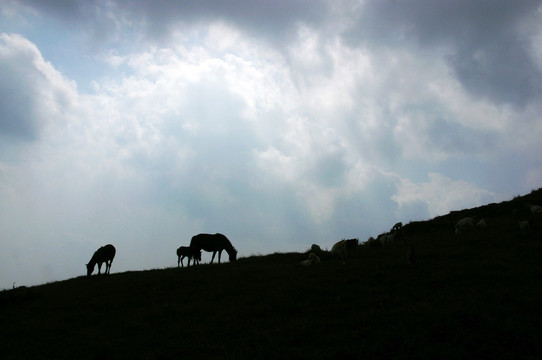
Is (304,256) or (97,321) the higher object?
(304,256)

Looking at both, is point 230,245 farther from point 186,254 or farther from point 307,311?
point 307,311

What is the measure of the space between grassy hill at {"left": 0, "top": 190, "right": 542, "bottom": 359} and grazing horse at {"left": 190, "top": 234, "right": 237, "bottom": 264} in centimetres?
968

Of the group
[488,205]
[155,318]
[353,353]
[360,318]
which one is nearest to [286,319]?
[360,318]

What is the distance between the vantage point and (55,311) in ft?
62.9

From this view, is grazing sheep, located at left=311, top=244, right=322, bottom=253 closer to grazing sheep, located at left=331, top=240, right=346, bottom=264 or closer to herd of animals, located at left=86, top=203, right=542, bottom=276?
herd of animals, located at left=86, top=203, right=542, bottom=276

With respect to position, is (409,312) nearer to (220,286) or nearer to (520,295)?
(520,295)

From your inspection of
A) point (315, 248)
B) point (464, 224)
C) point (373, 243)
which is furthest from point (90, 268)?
point (464, 224)

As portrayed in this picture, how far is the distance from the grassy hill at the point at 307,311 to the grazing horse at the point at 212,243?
9.68 metres

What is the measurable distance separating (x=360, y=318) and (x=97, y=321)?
35.7 ft

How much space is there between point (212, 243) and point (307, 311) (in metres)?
21.0

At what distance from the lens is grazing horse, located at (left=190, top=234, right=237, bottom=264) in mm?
34156

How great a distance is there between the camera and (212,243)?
34.4 meters

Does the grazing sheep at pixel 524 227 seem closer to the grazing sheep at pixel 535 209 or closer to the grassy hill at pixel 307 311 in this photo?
the grassy hill at pixel 307 311

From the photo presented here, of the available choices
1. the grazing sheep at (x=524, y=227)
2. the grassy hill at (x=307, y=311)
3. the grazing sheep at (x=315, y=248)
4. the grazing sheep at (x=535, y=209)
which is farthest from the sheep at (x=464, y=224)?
the grazing sheep at (x=315, y=248)
